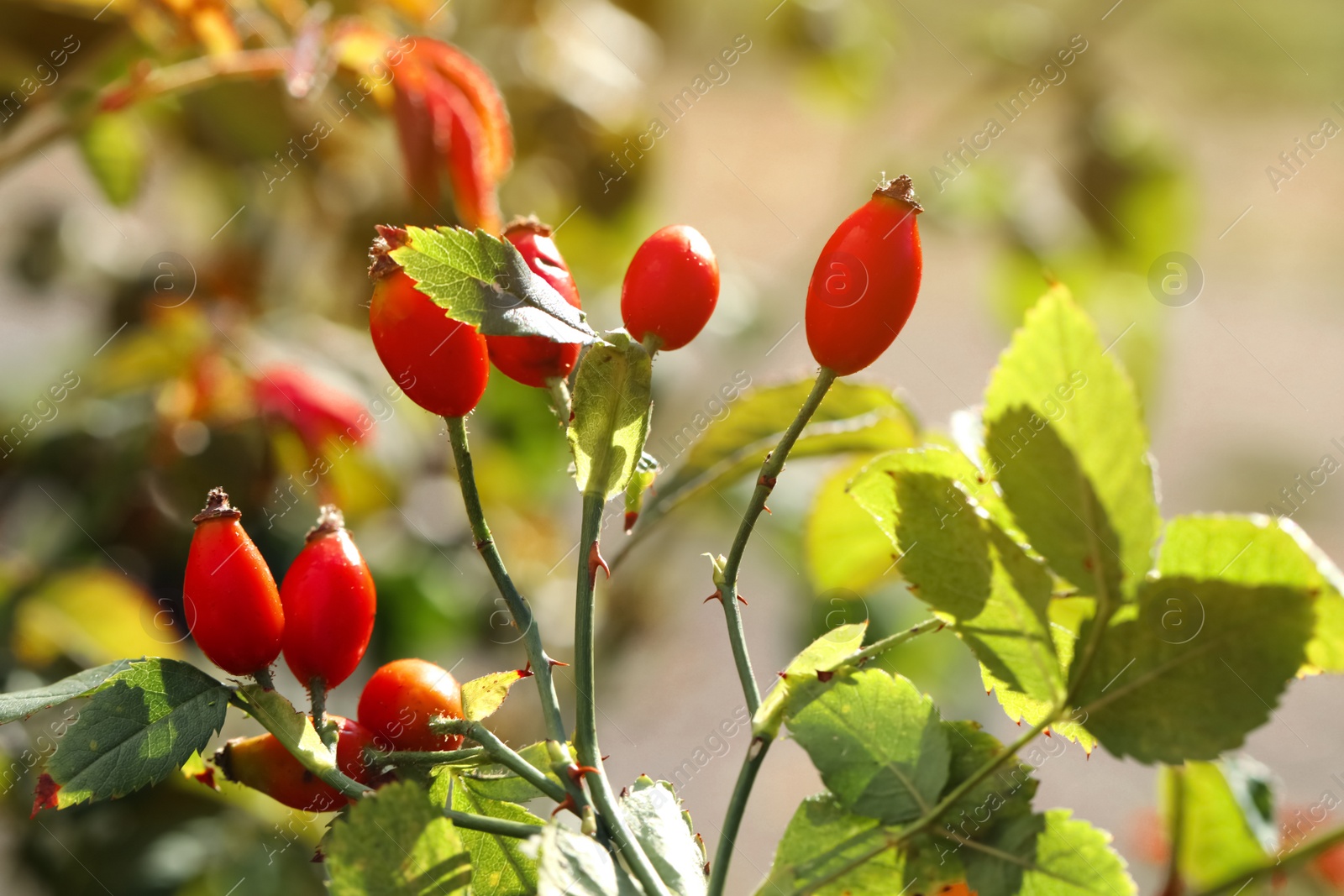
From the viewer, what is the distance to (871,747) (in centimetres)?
42

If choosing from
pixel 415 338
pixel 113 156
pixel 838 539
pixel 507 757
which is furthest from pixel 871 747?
pixel 113 156

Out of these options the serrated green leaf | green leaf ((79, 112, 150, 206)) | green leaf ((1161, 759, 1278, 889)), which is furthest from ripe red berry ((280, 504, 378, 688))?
green leaf ((79, 112, 150, 206))

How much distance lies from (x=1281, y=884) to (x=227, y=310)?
1.18m

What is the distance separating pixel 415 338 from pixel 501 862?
214mm

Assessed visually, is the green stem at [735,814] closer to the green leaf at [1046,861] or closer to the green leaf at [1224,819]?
the green leaf at [1046,861]

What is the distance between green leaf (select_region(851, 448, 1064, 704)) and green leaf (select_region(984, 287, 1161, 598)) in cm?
2

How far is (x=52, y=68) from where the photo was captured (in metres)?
1.04

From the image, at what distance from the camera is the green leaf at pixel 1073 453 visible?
37 cm

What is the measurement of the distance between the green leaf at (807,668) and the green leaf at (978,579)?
3 cm

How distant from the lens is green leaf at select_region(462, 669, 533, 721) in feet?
1.47

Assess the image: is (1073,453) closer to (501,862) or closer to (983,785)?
(983,785)

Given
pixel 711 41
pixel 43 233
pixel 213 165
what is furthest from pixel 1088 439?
pixel 711 41

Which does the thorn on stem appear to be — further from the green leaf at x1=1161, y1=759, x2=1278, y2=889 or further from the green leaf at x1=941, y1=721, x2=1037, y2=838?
the green leaf at x1=1161, y1=759, x2=1278, y2=889

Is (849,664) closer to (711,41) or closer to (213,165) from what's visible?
(213,165)
